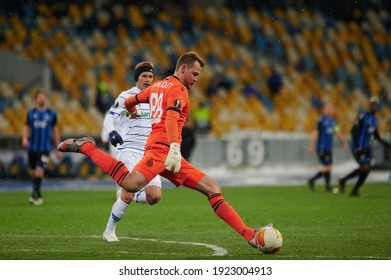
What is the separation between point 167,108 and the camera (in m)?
8.01

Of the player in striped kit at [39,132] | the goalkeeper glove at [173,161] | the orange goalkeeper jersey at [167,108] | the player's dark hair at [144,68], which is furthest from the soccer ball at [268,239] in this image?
the player in striped kit at [39,132]

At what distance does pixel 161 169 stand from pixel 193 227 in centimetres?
291

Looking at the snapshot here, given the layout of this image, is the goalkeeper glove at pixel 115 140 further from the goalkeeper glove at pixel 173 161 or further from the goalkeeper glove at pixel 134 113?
the goalkeeper glove at pixel 173 161

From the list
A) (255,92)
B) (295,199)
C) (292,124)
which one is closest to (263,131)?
(292,124)

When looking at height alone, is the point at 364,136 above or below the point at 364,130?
below

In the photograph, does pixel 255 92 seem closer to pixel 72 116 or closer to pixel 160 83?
pixel 72 116

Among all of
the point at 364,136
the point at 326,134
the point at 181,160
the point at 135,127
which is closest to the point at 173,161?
the point at 181,160

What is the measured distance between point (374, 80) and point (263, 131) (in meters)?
6.35

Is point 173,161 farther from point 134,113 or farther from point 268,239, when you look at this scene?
point 134,113

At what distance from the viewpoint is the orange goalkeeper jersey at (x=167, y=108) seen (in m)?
7.94

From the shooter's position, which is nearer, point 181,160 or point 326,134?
point 181,160

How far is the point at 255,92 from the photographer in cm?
2767

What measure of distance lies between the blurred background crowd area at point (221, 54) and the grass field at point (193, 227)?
7835mm

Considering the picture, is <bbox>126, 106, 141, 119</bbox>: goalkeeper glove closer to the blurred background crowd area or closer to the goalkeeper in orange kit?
the goalkeeper in orange kit
